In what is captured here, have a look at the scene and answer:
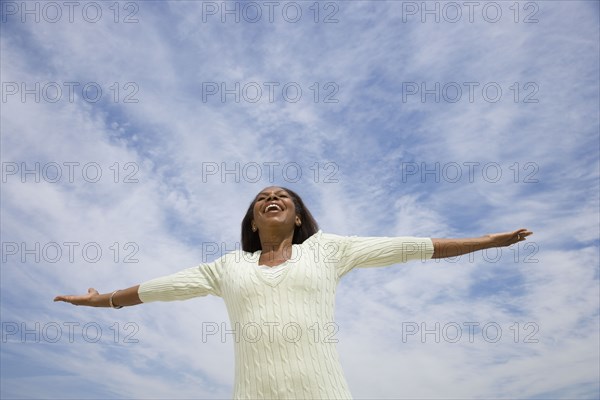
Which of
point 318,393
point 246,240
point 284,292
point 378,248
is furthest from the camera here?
point 246,240

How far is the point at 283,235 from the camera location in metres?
5.41

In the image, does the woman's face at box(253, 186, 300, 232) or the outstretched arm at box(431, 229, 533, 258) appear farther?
the woman's face at box(253, 186, 300, 232)

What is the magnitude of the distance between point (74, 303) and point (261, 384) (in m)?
2.35

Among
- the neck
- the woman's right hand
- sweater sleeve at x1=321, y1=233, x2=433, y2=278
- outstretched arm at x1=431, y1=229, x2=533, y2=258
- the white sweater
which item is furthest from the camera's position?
the woman's right hand

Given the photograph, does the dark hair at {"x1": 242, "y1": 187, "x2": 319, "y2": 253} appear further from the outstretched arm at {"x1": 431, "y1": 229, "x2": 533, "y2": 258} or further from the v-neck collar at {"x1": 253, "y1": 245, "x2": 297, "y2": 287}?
the outstretched arm at {"x1": 431, "y1": 229, "x2": 533, "y2": 258}

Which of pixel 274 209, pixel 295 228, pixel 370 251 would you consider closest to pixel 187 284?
pixel 274 209

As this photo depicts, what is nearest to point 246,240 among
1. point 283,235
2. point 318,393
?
point 283,235

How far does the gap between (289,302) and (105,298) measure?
6.83 feet

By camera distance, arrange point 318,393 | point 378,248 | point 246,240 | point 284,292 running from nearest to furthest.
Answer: point 318,393 < point 284,292 < point 378,248 < point 246,240

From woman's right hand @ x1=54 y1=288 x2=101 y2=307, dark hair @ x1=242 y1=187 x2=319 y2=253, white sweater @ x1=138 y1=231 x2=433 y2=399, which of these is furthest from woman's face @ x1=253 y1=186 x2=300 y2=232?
woman's right hand @ x1=54 y1=288 x2=101 y2=307

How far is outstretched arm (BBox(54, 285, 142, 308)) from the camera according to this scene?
18.4 feet

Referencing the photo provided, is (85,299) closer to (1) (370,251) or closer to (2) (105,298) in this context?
(2) (105,298)

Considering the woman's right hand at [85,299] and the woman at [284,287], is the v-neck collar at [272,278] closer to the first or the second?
the woman at [284,287]

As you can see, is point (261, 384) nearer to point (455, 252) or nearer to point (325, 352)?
point (325, 352)
